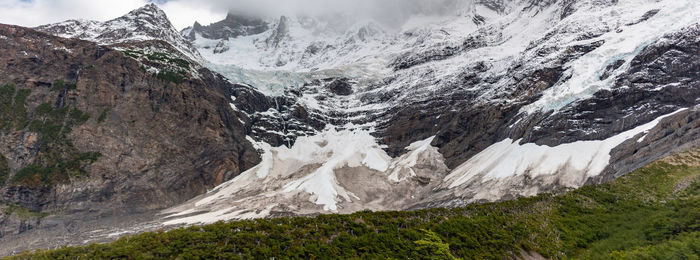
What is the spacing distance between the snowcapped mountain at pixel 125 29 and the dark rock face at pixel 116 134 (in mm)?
43495

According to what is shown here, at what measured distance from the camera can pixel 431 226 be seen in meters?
42.1

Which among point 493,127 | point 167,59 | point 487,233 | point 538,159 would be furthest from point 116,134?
point 538,159

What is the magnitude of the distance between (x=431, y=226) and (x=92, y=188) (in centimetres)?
9786

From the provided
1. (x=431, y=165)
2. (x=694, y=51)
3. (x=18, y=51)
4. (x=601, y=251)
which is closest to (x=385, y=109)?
(x=431, y=165)

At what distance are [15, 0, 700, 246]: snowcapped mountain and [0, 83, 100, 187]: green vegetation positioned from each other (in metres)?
28.4

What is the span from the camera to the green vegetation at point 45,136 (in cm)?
10095

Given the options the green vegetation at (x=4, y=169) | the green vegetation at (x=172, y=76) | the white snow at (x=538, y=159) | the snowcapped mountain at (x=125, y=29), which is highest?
the snowcapped mountain at (x=125, y=29)

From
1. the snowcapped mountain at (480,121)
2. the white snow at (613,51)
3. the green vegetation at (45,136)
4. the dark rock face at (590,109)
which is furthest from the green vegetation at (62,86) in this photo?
the white snow at (613,51)

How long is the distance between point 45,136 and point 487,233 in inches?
4637

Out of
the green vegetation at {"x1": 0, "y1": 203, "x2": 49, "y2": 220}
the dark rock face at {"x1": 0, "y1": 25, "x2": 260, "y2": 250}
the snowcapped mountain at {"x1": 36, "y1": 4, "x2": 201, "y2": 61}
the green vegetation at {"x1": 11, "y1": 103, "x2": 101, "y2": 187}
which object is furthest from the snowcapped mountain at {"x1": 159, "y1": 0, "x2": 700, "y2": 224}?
the snowcapped mountain at {"x1": 36, "y1": 4, "x2": 201, "y2": 61}

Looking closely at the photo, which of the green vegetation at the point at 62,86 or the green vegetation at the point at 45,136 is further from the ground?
the green vegetation at the point at 62,86

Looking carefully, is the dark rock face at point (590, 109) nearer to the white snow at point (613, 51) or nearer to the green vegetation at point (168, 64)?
the white snow at point (613, 51)

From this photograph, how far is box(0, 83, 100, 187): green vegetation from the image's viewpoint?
101 metres

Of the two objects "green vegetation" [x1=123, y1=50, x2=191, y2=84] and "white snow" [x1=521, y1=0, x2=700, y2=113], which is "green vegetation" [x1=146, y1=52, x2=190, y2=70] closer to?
"green vegetation" [x1=123, y1=50, x2=191, y2=84]
